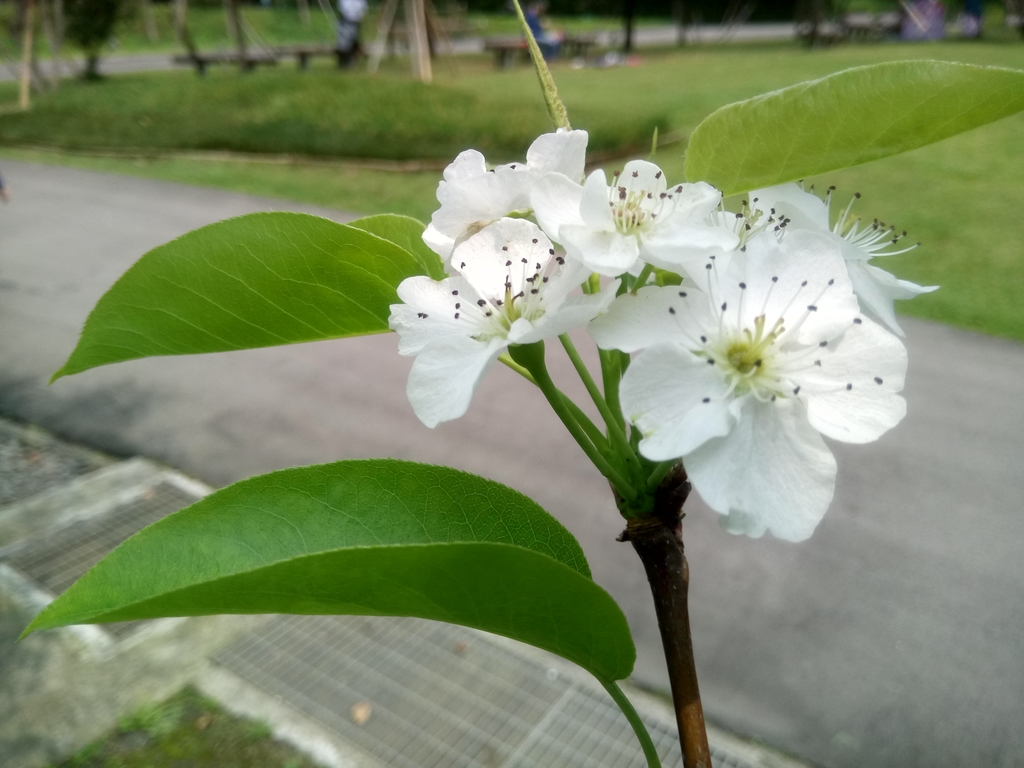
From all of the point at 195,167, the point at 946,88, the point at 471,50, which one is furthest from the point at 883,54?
the point at 946,88

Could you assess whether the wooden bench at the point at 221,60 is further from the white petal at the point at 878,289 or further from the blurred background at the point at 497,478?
the white petal at the point at 878,289

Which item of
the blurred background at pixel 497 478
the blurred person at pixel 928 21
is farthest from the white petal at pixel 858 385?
the blurred person at pixel 928 21

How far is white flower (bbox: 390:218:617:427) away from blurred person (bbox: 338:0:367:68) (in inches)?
700

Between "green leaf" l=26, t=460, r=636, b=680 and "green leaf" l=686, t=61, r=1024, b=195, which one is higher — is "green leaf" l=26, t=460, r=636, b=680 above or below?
below

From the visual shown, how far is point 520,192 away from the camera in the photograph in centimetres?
66

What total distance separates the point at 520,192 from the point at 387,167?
9.05 meters

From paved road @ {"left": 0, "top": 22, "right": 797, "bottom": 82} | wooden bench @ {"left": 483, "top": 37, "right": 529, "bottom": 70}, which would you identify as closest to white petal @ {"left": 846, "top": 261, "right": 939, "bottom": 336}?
wooden bench @ {"left": 483, "top": 37, "right": 529, "bottom": 70}

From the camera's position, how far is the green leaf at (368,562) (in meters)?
0.54

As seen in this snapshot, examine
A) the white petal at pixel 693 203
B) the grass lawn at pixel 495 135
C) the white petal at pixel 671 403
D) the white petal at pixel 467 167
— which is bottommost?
the grass lawn at pixel 495 135

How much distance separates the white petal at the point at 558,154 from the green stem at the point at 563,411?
5.6 inches

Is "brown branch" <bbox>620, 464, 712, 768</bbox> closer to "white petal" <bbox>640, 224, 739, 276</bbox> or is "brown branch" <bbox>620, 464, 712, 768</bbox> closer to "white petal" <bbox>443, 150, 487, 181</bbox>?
"white petal" <bbox>640, 224, 739, 276</bbox>

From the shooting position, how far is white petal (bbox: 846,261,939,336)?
676 mm

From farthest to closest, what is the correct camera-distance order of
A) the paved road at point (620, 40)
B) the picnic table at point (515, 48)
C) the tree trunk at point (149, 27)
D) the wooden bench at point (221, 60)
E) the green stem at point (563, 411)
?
the tree trunk at point (149, 27)
the paved road at point (620, 40)
the picnic table at point (515, 48)
the wooden bench at point (221, 60)
the green stem at point (563, 411)

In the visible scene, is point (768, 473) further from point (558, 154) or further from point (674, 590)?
point (558, 154)
